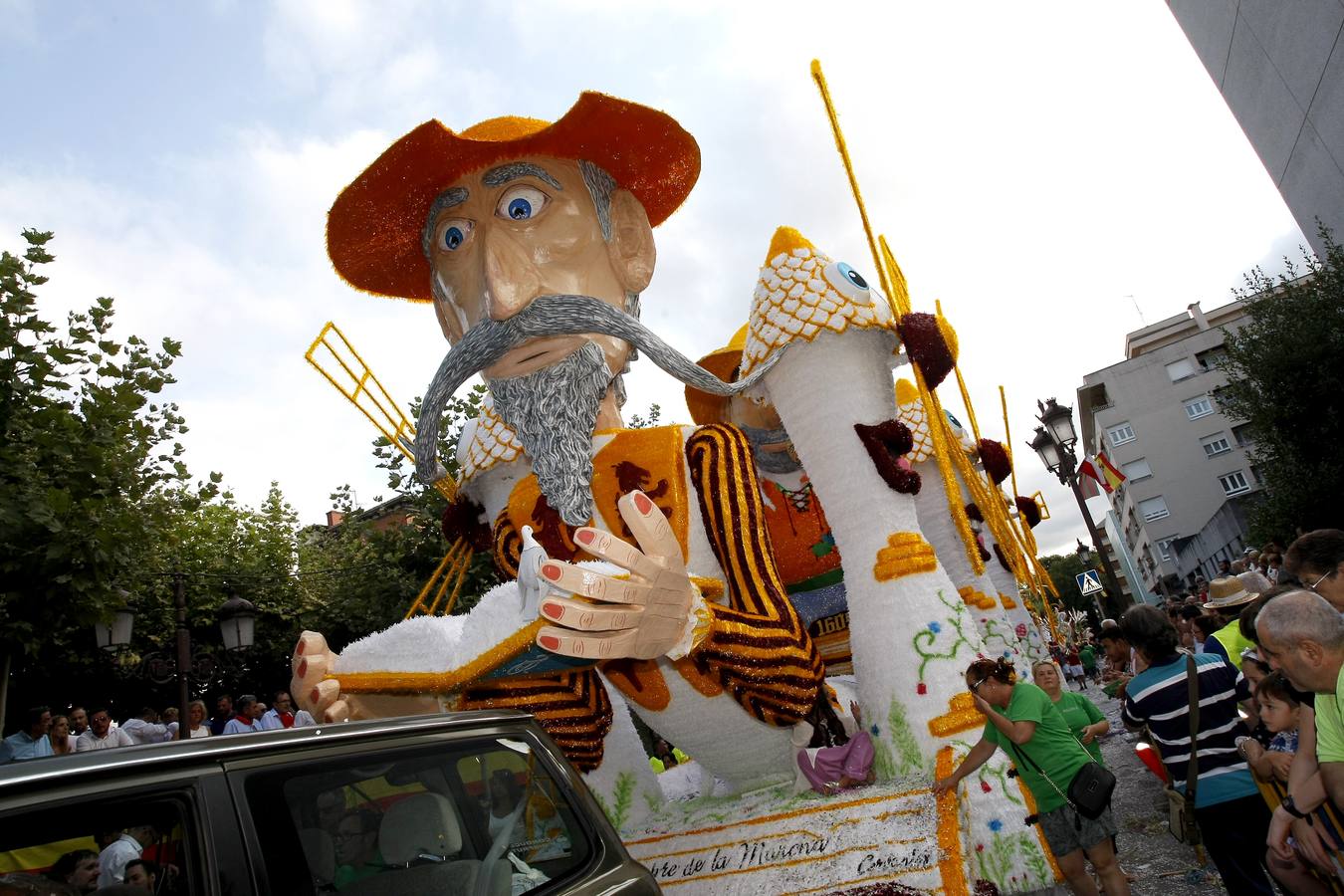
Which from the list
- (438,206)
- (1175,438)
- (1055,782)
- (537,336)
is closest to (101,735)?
(438,206)

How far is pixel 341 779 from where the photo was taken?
1541mm

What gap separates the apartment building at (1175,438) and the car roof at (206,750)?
3732 centimetres

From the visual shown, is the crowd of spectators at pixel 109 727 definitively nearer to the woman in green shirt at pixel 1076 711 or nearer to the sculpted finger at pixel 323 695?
the sculpted finger at pixel 323 695

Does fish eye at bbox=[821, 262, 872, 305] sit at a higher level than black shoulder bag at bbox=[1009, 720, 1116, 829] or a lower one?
higher

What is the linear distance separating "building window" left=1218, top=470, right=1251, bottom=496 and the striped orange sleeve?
38.7m

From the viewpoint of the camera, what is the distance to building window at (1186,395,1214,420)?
36.2m

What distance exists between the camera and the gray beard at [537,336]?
304 cm

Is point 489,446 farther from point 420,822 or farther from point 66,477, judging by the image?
point 66,477

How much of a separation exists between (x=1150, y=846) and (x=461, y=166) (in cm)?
466

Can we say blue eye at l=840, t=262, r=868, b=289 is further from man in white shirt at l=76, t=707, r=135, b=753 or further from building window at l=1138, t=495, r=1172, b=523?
building window at l=1138, t=495, r=1172, b=523

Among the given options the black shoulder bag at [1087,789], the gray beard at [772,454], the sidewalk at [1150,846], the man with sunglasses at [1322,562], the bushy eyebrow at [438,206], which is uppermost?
the bushy eyebrow at [438,206]

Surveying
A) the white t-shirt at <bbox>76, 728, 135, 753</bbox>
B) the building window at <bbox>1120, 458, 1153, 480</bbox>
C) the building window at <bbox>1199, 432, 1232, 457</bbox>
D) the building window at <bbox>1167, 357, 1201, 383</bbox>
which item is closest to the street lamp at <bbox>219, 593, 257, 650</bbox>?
the white t-shirt at <bbox>76, 728, 135, 753</bbox>

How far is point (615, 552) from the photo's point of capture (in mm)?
2227

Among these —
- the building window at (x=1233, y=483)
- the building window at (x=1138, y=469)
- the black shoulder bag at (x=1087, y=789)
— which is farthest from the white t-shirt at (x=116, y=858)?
the building window at (x=1138, y=469)
